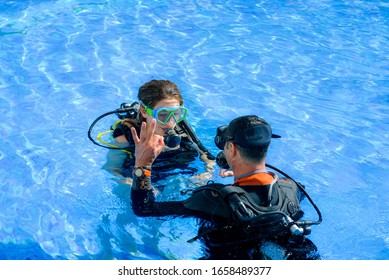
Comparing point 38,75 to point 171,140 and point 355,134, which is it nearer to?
point 171,140

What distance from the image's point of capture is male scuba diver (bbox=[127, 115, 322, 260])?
3082 mm

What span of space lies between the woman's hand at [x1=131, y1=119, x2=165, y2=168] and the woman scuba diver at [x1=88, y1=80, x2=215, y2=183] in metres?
0.63

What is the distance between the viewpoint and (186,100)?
21.1 feet

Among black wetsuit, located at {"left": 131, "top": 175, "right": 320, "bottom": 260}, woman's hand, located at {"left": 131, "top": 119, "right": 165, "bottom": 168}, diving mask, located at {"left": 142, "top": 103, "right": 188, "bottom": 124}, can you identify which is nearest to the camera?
black wetsuit, located at {"left": 131, "top": 175, "right": 320, "bottom": 260}

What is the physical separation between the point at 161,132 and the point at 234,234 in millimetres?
1292

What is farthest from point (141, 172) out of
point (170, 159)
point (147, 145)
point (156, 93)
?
point (170, 159)

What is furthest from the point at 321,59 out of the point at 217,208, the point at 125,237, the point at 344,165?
the point at 217,208

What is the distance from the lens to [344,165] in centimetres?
543

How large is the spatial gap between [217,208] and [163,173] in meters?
1.46

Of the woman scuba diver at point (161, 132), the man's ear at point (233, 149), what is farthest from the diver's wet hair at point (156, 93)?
the man's ear at point (233, 149)

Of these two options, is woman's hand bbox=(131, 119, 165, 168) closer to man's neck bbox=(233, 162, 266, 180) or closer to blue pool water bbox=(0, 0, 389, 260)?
man's neck bbox=(233, 162, 266, 180)

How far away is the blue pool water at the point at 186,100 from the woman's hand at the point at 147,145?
3.07 ft

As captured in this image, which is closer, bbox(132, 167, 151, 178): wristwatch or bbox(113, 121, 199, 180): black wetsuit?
bbox(132, 167, 151, 178): wristwatch

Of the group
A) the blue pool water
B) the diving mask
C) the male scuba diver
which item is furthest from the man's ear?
the blue pool water
